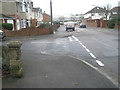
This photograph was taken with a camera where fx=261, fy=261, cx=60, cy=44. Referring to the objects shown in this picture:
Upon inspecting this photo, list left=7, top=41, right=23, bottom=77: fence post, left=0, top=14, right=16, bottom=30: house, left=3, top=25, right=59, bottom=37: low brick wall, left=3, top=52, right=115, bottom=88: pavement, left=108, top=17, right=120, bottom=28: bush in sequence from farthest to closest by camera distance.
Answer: left=108, top=17, right=120, bottom=28: bush
left=0, top=14, right=16, bottom=30: house
left=3, top=25, right=59, bottom=37: low brick wall
left=7, top=41, right=23, bottom=77: fence post
left=3, top=52, right=115, bottom=88: pavement

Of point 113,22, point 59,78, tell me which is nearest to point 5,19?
point 113,22

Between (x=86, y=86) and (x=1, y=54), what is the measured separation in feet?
10.2

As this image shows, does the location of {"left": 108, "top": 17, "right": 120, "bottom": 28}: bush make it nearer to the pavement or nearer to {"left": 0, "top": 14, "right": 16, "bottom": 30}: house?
{"left": 0, "top": 14, "right": 16, "bottom": 30}: house

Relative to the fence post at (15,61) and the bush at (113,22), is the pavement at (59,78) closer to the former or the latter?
the fence post at (15,61)

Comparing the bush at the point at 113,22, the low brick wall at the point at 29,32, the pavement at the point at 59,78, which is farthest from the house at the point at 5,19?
the pavement at the point at 59,78

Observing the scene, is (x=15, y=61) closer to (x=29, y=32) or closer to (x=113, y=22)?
(x=29, y=32)

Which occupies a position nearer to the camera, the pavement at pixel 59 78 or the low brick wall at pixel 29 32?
the pavement at pixel 59 78

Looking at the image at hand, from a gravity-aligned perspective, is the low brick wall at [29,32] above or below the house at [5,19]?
below

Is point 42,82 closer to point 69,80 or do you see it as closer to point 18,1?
point 69,80

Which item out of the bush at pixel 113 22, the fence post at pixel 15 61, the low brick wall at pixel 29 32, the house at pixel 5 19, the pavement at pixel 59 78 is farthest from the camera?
the bush at pixel 113 22

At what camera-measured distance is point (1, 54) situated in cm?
823

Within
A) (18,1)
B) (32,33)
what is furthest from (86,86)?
(18,1)

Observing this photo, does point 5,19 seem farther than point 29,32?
Yes

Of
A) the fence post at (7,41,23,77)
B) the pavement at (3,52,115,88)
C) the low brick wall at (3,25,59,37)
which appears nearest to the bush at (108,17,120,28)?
the low brick wall at (3,25,59,37)
